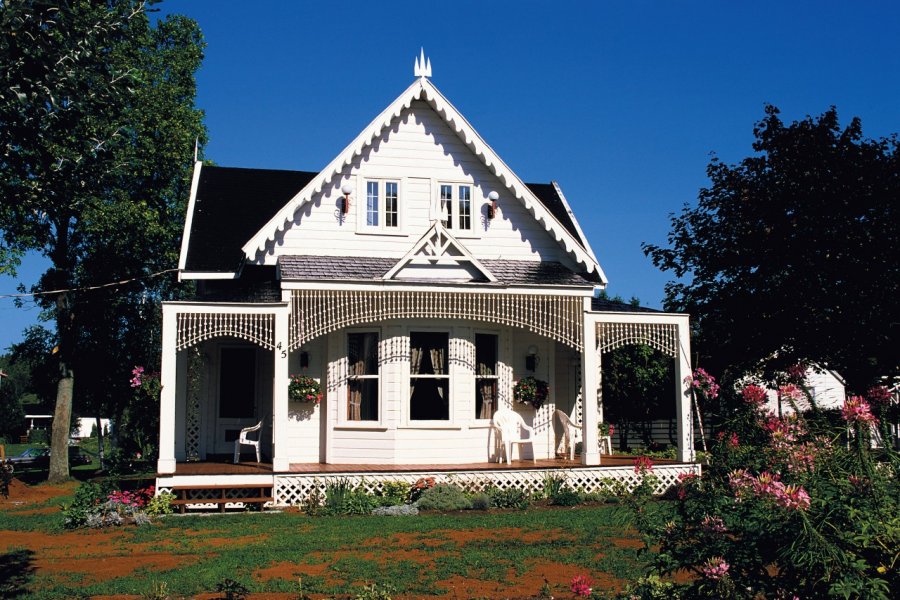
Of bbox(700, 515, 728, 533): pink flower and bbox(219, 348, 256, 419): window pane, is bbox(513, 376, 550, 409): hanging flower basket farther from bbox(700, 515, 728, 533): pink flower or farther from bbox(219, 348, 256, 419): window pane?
bbox(700, 515, 728, 533): pink flower

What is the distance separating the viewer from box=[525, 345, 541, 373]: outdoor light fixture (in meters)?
20.0

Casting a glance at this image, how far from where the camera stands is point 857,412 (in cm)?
653

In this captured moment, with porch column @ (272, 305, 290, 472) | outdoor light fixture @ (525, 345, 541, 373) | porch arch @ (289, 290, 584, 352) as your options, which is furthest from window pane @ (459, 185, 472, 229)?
porch column @ (272, 305, 290, 472)

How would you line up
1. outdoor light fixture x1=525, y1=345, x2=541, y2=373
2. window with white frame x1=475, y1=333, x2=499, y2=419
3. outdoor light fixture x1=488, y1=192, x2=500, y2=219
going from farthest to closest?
outdoor light fixture x1=488, y1=192, x2=500, y2=219, outdoor light fixture x1=525, y1=345, x2=541, y2=373, window with white frame x1=475, y1=333, x2=499, y2=419

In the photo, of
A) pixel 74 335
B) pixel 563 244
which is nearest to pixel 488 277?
pixel 563 244

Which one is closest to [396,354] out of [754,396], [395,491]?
[395,491]

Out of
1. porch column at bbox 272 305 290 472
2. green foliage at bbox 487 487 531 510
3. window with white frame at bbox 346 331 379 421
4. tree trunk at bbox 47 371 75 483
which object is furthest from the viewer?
tree trunk at bbox 47 371 75 483

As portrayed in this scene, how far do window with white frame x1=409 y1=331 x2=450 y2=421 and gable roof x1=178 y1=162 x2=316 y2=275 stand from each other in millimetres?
4225

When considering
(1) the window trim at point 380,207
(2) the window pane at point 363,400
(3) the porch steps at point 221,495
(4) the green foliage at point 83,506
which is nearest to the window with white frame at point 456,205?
(1) the window trim at point 380,207

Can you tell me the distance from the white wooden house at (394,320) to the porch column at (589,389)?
0.04 metres

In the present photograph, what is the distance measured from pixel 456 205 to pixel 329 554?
1013 cm

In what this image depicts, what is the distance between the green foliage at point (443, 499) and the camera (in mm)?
15914

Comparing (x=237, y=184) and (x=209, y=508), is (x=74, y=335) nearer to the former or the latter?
(x=237, y=184)

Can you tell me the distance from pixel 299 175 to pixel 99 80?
679 inches
